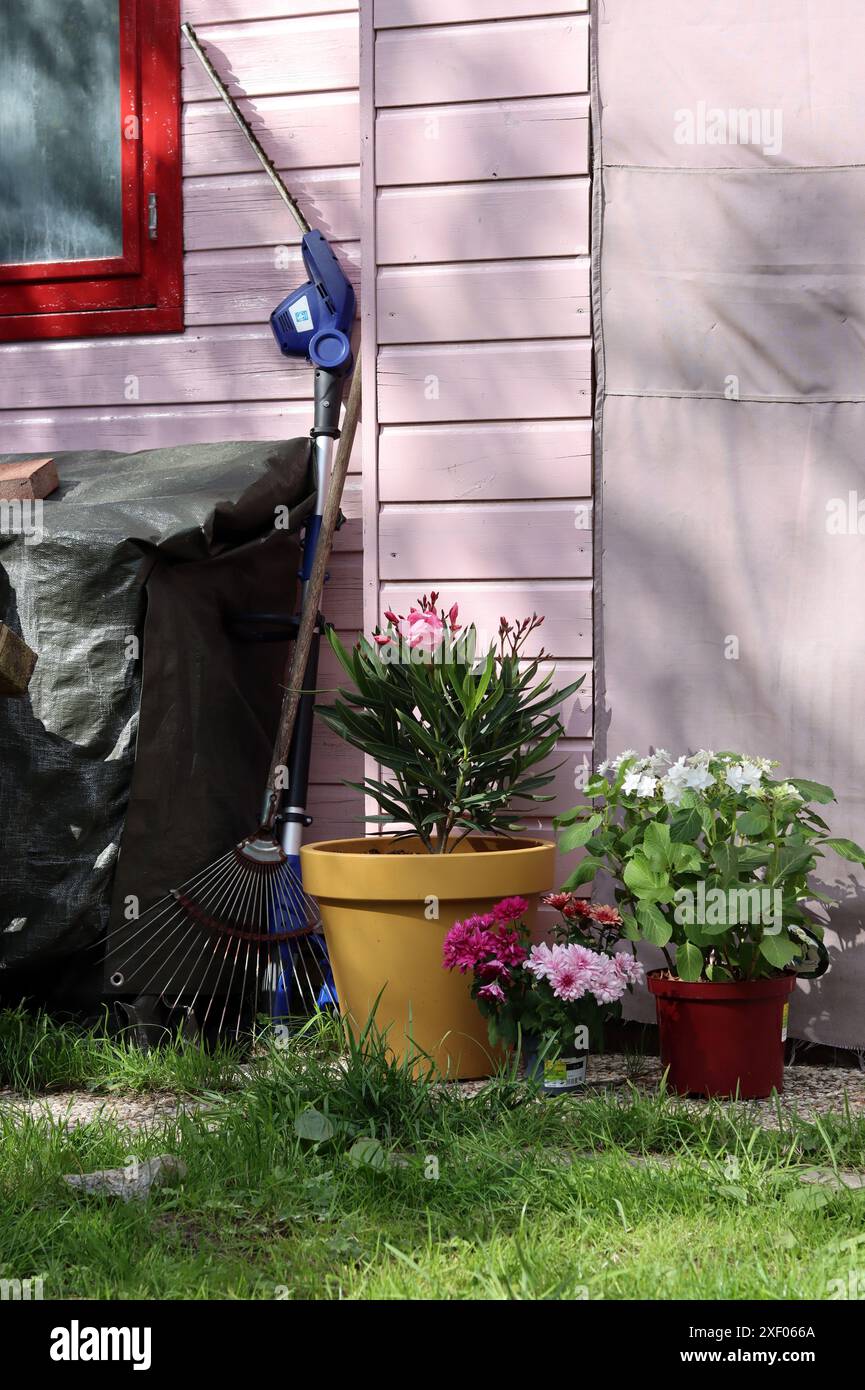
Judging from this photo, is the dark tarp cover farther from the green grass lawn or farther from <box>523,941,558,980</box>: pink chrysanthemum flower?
<box>523,941,558,980</box>: pink chrysanthemum flower

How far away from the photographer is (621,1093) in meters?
2.51

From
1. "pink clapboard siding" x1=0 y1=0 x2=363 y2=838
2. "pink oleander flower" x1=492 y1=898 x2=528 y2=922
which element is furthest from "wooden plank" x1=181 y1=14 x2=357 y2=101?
"pink oleander flower" x1=492 y1=898 x2=528 y2=922

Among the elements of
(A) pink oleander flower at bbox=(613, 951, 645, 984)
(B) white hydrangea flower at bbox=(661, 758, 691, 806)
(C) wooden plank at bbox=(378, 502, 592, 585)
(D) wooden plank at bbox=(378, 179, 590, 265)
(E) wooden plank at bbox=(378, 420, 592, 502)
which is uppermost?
(D) wooden plank at bbox=(378, 179, 590, 265)

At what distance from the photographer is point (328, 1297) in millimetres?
1577

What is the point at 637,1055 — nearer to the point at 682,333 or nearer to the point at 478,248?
the point at 682,333

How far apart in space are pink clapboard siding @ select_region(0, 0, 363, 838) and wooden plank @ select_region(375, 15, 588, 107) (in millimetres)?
451

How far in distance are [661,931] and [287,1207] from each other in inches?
36.4

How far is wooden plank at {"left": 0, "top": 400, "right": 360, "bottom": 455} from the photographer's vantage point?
3609 mm

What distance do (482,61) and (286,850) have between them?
75.9 inches

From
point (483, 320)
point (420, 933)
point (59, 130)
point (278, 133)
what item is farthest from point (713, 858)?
point (59, 130)

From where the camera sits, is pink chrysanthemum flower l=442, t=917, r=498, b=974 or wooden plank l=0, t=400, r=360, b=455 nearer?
pink chrysanthemum flower l=442, t=917, r=498, b=974

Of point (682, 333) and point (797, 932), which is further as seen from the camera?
point (682, 333)

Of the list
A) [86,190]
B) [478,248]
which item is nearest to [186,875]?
[478,248]

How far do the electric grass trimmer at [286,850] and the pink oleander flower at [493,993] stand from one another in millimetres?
549
